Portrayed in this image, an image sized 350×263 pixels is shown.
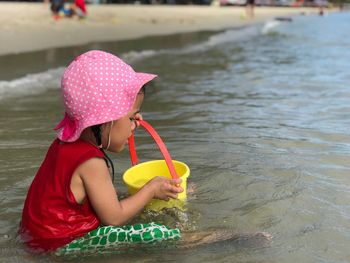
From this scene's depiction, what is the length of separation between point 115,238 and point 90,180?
0.35 m

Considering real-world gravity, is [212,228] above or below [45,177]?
below

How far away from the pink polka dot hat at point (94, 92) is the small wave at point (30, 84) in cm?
451

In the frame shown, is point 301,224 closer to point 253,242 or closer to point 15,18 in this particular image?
point 253,242

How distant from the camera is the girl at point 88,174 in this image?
243cm

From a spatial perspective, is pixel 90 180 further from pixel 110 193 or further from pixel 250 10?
pixel 250 10

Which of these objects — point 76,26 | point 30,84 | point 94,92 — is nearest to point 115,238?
point 94,92

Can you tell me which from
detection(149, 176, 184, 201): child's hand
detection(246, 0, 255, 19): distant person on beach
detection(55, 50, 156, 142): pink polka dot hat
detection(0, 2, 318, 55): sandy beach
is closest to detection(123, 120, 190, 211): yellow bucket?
detection(149, 176, 184, 201): child's hand

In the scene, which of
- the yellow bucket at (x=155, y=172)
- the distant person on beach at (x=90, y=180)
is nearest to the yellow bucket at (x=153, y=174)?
the yellow bucket at (x=155, y=172)

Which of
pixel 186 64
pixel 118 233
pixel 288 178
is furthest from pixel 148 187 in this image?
pixel 186 64

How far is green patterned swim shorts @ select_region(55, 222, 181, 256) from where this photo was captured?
8.39ft

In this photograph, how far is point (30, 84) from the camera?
299 inches

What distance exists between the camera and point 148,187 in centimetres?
269

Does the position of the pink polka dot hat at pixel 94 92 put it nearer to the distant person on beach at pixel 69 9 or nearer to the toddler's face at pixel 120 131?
the toddler's face at pixel 120 131

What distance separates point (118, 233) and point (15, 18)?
1481 cm
